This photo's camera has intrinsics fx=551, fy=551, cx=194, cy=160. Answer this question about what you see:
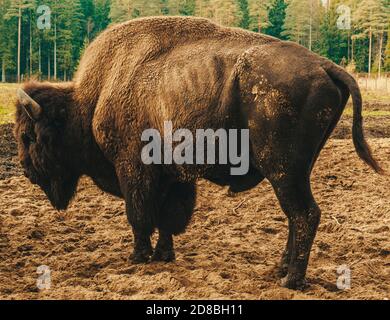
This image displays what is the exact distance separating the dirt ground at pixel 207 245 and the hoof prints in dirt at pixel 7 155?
7.9 inches

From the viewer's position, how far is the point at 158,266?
545 centimetres

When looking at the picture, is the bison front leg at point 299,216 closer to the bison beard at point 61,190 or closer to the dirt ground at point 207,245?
the dirt ground at point 207,245

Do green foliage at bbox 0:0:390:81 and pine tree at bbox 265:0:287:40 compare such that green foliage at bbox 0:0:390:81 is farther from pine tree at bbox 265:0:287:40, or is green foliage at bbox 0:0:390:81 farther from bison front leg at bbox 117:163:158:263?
bison front leg at bbox 117:163:158:263

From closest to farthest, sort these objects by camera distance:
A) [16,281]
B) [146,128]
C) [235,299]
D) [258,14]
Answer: [235,299]
[16,281]
[146,128]
[258,14]

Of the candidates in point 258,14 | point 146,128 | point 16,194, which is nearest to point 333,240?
point 146,128

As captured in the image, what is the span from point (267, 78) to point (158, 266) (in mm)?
2153

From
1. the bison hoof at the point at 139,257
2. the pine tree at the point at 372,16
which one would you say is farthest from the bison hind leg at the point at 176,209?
the pine tree at the point at 372,16

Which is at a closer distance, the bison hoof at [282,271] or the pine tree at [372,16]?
the bison hoof at [282,271]

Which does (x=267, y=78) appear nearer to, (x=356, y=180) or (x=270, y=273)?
(x=270, y=273)

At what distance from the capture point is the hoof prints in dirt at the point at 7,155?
9.61m

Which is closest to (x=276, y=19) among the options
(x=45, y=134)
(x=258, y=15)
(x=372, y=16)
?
(x=258, y=15)

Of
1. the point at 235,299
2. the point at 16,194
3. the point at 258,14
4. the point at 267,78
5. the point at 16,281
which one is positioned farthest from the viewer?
the point at 258,14

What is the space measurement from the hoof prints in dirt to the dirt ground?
0.20 meters

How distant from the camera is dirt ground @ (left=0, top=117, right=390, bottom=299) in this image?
15.4 feet
